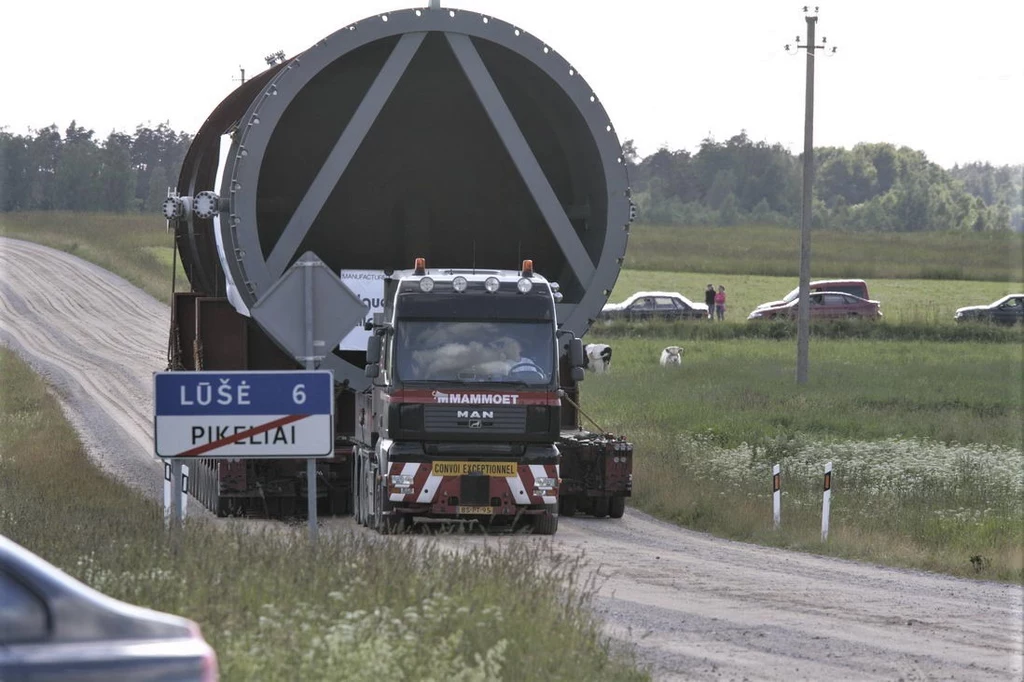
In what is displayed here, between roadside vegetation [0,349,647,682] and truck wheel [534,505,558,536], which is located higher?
roadside vegetation [0,349,647,682]

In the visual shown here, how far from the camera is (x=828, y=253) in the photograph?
85.0 meters

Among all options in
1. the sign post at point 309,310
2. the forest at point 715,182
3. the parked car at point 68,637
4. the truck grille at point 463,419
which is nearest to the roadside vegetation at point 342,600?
the sign post at point 309,310

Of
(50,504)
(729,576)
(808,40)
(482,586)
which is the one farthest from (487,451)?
(808,40)

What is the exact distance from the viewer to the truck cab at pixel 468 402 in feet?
51.8

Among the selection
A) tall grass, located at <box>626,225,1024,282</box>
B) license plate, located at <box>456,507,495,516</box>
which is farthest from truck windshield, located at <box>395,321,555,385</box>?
tall grass, located at <box>626,225,1024,282</box>

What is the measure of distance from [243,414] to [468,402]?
5039mm

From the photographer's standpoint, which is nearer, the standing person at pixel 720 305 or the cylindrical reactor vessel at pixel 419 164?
the cylindrical reactor vessel at pixel 419 164

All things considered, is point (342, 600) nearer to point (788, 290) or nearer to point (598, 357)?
point (598, 357)

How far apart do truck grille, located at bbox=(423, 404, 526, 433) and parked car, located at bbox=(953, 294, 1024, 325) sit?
4263 cm

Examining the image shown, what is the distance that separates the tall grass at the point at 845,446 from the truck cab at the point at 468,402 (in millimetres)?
3250

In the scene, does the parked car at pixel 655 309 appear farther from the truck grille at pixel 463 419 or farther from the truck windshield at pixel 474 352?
the truck grille at pixel 463 419

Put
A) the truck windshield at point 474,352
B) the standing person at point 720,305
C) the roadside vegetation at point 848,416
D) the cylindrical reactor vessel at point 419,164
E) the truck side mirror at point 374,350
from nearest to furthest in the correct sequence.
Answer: the truck windshield at point 474,352
the truck side mirror at point 374,350
the cylindrical reactor vessel at point 419,164
the roadside vegetation at point 848,416
the standing person at point 720,305

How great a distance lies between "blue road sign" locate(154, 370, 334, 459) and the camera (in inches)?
428

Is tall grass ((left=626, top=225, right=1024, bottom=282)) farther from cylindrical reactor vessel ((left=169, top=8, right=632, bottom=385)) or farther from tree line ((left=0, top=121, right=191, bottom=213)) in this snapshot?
cylindrical reactor vessel ((left=169, top=8, right=632, bottom=385))
